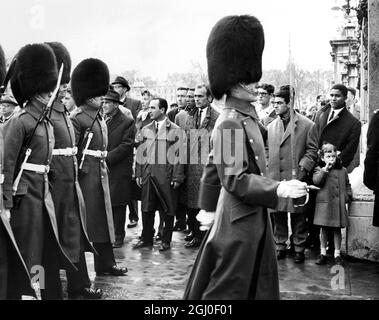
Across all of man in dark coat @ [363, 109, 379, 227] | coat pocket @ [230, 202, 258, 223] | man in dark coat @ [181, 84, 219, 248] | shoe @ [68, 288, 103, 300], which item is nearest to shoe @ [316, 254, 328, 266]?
man in dark coat @ [363, 109, 379, 227]

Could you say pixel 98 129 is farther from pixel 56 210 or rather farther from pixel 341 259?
pixel 341 259

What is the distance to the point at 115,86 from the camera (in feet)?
31.1

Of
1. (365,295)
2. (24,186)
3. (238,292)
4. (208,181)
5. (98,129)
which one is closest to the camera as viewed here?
(238,292)

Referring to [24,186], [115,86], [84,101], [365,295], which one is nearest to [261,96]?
[115,86]

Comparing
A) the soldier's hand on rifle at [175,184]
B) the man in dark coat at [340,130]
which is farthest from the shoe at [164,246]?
the man in dark coat at [340,130]

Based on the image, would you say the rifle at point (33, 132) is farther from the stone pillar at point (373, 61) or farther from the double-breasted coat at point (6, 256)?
the stone pillar at point (373, 61)

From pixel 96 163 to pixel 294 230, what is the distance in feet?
8.47

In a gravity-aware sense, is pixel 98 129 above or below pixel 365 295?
above

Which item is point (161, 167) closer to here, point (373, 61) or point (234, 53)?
point (373, 61)

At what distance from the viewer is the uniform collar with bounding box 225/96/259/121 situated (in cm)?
398

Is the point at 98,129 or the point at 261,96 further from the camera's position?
the point at 261,96
